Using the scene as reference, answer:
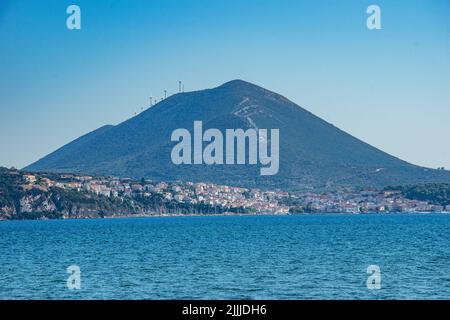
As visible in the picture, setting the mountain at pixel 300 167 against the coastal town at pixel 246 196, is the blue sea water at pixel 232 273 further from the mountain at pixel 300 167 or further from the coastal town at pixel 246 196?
the mountain at pixel 300 167

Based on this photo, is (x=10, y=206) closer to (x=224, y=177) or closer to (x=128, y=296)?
(x=224, y=177)

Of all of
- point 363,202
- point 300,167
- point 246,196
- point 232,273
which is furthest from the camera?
point 300,167

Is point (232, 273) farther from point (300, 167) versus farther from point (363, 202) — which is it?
A: point (300, 167)

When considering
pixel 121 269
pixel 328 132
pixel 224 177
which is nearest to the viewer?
pixel 121 269

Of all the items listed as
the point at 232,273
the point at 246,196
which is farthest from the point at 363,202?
the point at 232,273

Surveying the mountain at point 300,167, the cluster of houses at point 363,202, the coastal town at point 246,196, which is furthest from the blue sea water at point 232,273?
the mountain at point 300,167

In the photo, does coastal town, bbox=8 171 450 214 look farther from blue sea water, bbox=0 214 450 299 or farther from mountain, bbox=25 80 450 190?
blue sea water, bbox=0 214 450 299
